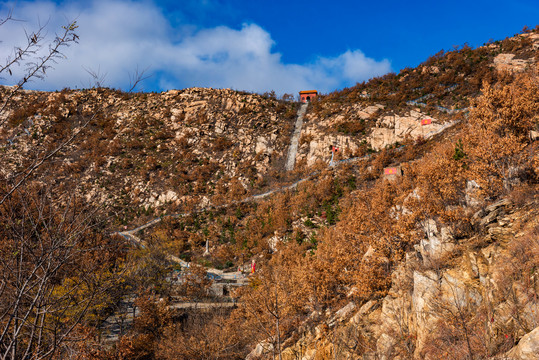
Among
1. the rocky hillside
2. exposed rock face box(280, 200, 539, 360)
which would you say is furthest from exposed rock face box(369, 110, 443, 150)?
exposed rock face box(280, 200, 539, 360)

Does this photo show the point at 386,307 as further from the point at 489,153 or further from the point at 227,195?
the point at 227,195

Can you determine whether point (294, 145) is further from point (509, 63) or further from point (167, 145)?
point (509, 63)

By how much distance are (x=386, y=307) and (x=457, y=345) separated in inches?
161

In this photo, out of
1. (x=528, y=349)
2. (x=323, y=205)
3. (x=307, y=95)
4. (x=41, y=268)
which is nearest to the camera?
(x=41, y=268)

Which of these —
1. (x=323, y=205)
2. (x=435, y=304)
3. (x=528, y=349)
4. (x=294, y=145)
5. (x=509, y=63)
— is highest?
(x=509, y=63)

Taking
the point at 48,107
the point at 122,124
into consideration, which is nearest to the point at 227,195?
the point at 122,124

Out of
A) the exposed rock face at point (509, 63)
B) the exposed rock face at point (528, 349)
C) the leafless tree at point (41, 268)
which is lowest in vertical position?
the exposed rock face at point (528, 349)

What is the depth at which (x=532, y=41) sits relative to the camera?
44.5 m

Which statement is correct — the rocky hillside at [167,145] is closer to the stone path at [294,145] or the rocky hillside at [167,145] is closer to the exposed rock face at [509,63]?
the stone path at [294,145]

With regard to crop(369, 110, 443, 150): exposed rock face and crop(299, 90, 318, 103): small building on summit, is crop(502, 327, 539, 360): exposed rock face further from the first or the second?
crop(299, 90, 318, 103): small building on summit

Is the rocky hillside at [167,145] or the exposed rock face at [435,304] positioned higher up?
the rocky hillside at [167,145]

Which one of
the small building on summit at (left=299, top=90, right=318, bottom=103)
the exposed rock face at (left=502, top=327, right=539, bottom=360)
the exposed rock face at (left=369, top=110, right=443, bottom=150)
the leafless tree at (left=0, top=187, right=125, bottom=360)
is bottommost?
the exposed rock face at (left=502, top=327, right=539, bottom=360)

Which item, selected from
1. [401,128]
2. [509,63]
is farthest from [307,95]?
[509,63]

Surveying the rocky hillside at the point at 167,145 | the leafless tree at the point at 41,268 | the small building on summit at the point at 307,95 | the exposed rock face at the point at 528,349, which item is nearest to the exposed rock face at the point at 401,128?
the rocky hillside at the point at 167,145
